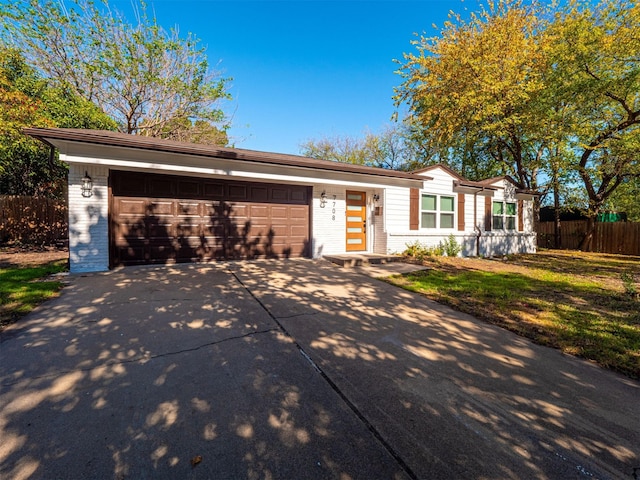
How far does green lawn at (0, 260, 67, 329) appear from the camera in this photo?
387 centimetres

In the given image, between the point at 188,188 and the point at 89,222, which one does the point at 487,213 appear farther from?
the point at 89,222

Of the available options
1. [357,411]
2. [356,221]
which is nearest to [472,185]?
[356,221]

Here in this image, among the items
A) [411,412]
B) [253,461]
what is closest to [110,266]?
[253,461]

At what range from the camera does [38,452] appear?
162cm

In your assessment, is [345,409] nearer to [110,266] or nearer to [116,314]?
[116,314]

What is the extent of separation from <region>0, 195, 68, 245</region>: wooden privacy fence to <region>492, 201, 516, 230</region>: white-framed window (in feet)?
61.0

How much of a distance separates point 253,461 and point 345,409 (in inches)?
28.6

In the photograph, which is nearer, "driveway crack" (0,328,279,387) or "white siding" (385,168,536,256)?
"driveway crack" (0,328,279,387)

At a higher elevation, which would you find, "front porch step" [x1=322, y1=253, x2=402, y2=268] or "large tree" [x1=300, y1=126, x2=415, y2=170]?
"large tree" [x1=300, y1=126, x2=415, y2=170]

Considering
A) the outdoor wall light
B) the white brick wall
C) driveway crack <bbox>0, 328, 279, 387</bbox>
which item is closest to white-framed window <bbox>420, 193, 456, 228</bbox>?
driveway crack <bbox>0, 328, 279, 387</bbox>

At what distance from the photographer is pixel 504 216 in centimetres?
1294

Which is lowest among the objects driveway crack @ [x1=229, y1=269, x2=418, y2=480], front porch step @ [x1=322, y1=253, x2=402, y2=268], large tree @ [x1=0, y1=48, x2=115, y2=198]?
driveway crack @ [x1=229, y1=269, x2=418, y2=480]

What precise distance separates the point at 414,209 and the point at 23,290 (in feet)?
34.4

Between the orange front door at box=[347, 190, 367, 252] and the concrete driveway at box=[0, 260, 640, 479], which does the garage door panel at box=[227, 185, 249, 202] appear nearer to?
the orange front door at box=[347, 190, 367, 252]
